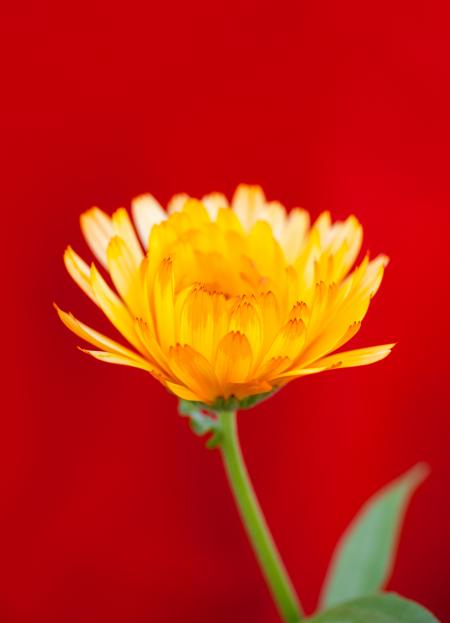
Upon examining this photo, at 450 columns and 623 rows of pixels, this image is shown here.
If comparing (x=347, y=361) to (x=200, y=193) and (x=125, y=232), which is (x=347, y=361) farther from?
(x=200, y=193)

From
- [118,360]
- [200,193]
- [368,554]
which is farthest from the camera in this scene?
[200,193]

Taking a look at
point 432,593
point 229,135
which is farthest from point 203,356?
point 432,593

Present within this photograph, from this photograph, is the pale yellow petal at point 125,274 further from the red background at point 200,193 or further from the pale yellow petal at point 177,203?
the red background at point 200,193

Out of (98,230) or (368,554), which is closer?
(98,230)

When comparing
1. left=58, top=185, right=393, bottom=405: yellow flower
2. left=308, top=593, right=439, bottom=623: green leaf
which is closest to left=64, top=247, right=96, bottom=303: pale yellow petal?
left=58, top=185, right=393, bottom=405: yellow flower

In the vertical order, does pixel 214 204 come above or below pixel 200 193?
below

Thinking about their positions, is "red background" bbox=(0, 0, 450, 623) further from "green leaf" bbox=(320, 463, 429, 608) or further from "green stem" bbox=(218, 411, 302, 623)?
"green stem" bbox=(218, 411, 302, 623)

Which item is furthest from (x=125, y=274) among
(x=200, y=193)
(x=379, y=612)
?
(x=200, y=193)

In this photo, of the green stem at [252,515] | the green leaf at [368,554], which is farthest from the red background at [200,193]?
the green stem at [252,515]
